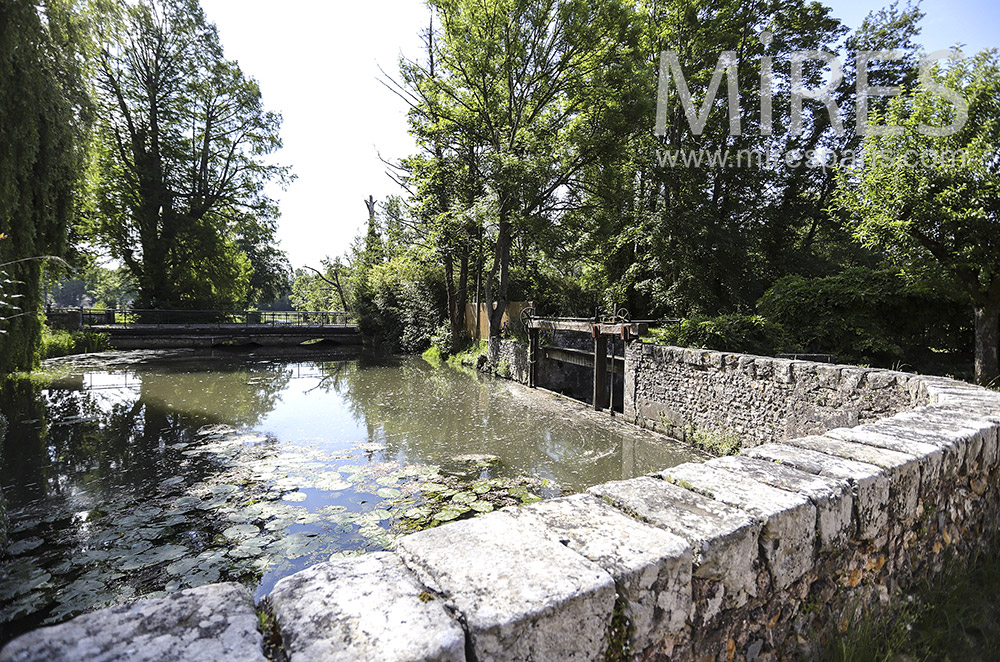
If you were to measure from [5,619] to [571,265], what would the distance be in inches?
705

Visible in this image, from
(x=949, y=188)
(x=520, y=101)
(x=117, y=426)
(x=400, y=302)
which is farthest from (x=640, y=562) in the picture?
(x=400, y=302)

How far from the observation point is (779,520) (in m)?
1.48

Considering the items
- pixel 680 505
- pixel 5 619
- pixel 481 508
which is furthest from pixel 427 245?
pixel 680 505

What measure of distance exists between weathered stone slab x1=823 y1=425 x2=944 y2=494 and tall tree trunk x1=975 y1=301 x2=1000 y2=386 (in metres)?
6.42

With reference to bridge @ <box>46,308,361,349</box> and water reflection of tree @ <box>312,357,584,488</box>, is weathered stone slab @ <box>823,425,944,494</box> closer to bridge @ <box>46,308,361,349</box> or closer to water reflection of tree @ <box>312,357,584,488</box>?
water reflection of tree @ <box>312,357,584,488</box>

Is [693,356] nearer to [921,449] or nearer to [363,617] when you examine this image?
[921,449]

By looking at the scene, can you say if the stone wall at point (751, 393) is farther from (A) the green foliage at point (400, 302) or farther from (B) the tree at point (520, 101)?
(A) the green foliage at point (400, 302)

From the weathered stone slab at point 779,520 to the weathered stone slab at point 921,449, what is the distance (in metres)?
0.89

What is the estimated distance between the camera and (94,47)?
25.5 ft

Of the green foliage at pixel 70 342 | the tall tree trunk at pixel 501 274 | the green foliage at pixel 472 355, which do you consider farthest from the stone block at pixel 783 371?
the green foliage at pixel 70 342

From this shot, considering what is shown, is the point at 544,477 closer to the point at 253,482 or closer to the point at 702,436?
the point at 702,436

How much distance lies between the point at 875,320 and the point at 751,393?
399cm

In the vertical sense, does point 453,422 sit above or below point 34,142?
below

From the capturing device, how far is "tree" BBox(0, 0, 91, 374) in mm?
6062
